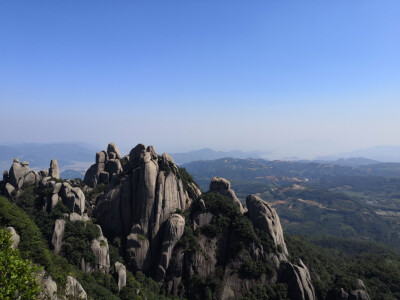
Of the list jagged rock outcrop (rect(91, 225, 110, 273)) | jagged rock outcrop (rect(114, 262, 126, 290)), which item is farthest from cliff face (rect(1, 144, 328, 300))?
jagged rock outcrop (rect(91, 225, 110, 273))

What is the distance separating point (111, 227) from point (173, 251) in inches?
599

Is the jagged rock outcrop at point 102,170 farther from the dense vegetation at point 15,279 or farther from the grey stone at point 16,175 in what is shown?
the dense vegetation at point 15,279

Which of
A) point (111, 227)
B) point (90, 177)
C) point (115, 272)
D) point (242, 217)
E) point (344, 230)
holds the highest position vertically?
point (90, 177)

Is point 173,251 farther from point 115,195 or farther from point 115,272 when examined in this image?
point 115,195

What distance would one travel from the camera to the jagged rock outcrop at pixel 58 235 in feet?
147

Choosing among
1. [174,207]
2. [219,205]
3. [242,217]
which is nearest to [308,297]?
[242,217]

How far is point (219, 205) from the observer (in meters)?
58.5

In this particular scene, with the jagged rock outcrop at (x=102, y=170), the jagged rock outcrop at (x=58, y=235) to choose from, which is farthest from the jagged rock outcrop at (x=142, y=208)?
the jagged rock outcrop at (x=102, y=170)

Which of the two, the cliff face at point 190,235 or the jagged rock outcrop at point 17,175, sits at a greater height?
the jagged rock outcrop at point 17,175

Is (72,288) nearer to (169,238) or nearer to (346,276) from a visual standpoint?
(169,238)

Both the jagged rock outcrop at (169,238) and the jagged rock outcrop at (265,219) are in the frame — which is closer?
the jagged rock outcrop at (169,238)

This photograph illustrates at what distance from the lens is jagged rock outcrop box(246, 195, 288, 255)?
55000 mm

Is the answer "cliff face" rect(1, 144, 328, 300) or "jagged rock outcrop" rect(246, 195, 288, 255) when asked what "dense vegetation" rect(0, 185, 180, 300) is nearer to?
"cliff face" rect(1, 144, 328, 300)

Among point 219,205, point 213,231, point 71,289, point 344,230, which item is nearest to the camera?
point 71,289
